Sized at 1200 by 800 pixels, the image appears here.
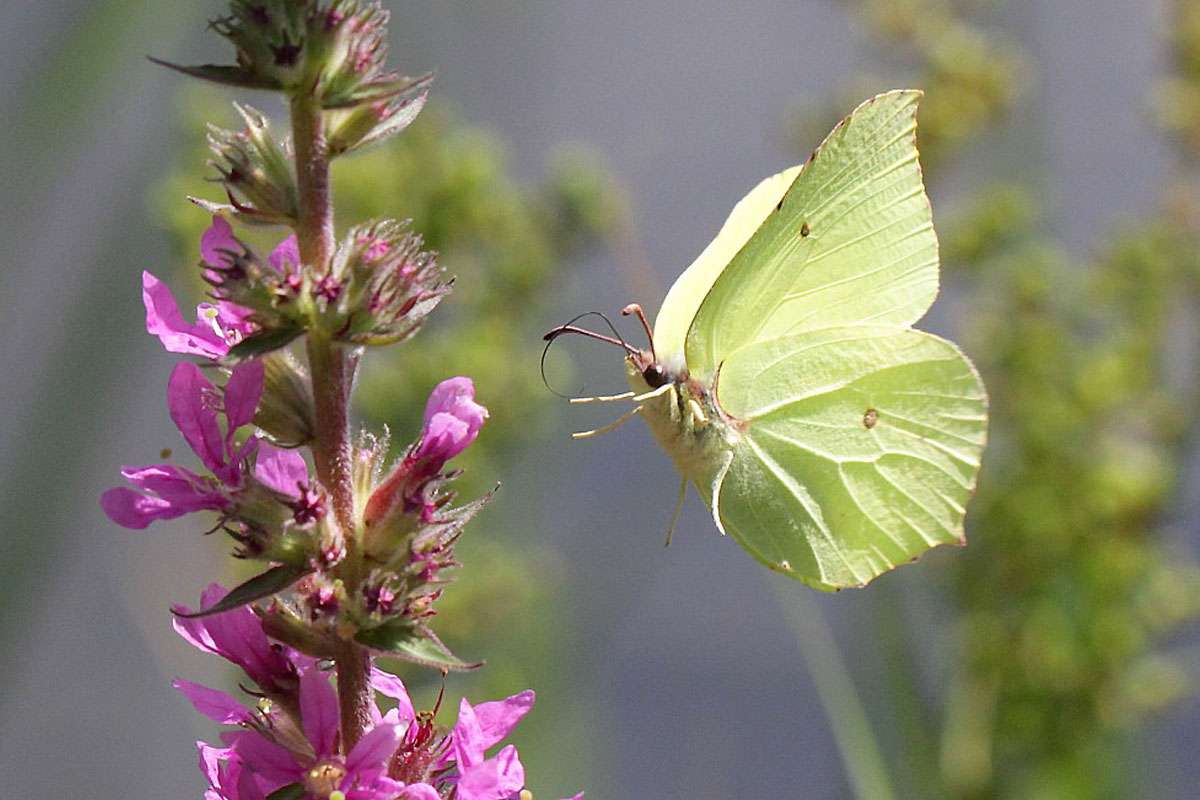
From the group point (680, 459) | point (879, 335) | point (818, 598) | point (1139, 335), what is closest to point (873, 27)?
point (1139, 335)

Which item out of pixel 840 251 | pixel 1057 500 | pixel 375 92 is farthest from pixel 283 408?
pixel 1057 500

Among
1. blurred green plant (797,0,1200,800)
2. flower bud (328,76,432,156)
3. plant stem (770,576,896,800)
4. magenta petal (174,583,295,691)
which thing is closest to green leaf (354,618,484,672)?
magenta petal (174,583,295,691)

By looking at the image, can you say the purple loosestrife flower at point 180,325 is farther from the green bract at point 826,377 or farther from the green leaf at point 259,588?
the green bract at point 826,377

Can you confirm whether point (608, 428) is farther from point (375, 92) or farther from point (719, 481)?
point (375, 92)

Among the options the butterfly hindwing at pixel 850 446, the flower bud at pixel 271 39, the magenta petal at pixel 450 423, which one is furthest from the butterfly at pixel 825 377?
the flower bud at pixel 271 39

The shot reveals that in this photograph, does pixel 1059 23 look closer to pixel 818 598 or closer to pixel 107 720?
pixel 818 598

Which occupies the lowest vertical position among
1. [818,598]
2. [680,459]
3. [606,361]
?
[818,598]

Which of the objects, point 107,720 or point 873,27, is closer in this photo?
point 873,27

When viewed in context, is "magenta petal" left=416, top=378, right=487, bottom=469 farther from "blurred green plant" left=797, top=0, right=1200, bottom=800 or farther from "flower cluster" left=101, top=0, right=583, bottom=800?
"blurred green plant" left=797, top=0, right=1200, bottom=800
